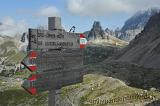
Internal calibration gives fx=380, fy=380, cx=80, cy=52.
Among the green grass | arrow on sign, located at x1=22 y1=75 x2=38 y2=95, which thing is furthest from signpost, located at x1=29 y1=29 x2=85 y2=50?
the green grass

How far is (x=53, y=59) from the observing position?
51.1 ft

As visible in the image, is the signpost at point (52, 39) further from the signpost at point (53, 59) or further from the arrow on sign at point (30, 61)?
the arrow on sign at point (30, 61)

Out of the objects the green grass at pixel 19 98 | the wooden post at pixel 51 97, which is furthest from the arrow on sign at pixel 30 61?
the green grass at pixel 19 98

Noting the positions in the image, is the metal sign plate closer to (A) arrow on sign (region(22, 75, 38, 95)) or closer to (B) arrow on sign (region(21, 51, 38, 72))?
(B) arrow on sign (region(21, 51, 38, 72))

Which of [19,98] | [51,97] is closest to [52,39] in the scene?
[51,97]

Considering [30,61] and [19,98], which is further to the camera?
[19,98]

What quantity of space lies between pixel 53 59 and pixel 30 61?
5.31 ft

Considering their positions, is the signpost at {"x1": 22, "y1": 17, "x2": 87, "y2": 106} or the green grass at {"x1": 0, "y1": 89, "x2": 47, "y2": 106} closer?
the signpost at {"x1": 22, "y1": 17, "x2": 87, "y2": 106}

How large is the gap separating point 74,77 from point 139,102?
52448 mm

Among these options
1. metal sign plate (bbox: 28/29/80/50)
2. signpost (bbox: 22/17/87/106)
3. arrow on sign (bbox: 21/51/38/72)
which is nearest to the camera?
arrow on sign (bbox: 21/51/38/72)

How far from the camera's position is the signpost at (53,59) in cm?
1439

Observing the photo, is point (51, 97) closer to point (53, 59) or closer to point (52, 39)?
point (53, 59)

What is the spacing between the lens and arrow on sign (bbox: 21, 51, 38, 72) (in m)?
13.9

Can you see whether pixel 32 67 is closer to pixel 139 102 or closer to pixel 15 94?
pixel 139 102
